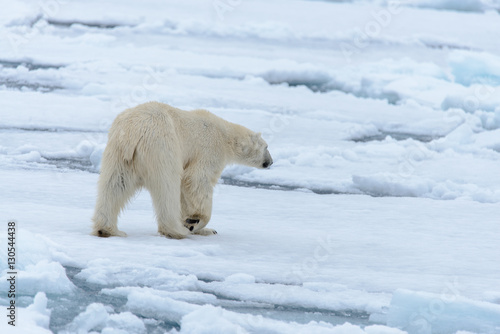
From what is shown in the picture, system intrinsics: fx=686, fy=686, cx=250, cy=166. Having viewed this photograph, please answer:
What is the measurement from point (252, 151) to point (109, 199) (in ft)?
4.01

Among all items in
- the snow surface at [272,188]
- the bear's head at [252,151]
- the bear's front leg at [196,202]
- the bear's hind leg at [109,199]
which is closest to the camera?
the snow surface at [272,188]

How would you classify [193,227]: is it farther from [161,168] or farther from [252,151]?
[252,151]

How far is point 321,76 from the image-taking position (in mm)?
10656

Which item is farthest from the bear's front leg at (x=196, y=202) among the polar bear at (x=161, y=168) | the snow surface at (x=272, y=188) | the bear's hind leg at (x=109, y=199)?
the bear's hind leg at (x=109, y=199)

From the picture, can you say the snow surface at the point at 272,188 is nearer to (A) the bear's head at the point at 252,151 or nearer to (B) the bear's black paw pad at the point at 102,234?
(B) the bear's black paw pad at the point at 102,234

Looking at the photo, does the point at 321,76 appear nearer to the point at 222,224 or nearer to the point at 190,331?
the point at 222,224

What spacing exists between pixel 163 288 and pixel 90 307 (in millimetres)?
402

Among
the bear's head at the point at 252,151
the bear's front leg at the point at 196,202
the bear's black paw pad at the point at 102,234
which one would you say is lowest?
the bear's black paw pad at the point at 102,234

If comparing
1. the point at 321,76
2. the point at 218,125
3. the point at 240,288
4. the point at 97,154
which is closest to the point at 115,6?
the point at 321,76

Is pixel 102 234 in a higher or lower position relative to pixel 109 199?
lower

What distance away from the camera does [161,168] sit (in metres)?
3.52

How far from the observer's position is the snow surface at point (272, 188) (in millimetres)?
2834

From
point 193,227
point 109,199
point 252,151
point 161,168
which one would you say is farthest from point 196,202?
point 252,151

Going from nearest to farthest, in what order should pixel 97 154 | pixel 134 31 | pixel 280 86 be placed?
pixel 97 154 < pixel 280 86 < pixel 134 31
